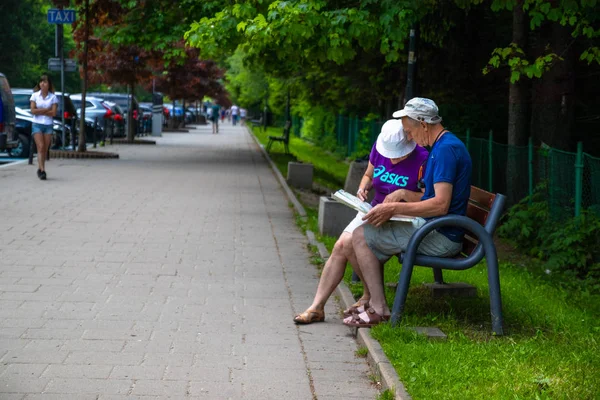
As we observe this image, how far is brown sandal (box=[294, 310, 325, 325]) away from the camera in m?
7.33

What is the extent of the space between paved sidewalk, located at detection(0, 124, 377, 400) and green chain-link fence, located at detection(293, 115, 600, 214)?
3243mm

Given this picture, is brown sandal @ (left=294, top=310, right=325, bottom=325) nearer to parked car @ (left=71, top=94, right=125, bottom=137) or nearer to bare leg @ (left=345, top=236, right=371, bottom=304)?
bare leg @ (left=345, top=236, right=371, bottom=304)

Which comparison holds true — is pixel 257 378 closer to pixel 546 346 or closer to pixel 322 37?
pixel 546 346

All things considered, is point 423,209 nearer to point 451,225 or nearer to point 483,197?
point 451,225

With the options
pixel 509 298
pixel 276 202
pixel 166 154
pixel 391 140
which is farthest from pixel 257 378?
pixel 166 154

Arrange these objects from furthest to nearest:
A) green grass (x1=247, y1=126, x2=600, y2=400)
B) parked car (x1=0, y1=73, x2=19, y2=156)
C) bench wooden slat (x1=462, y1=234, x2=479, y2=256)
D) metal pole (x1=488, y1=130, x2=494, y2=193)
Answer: parked car (x1=0, y1=73, x2=19, y2=156)
metal pole (x1=488, y1=130, x2=494, y2=193)
bench wooden slat (x1=462, y1=234, x2=479, y2=256)
green grass (x1=247, y1=126, x2=600, y2=400)

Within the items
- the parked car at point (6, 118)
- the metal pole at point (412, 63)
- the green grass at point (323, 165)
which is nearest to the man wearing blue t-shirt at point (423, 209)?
the metal pole at point (412, 63)

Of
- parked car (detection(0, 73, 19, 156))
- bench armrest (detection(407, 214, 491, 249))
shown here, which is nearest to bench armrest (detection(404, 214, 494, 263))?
bench armrest (detection(407, 214, 491, 249))

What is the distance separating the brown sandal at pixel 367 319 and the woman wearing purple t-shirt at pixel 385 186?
0.23 m

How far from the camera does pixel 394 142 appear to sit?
7.32m

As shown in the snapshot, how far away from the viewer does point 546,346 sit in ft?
21.1

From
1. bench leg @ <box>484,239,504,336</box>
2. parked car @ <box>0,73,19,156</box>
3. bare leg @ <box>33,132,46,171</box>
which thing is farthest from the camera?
parked car @ <box>0,73,19,156</box>

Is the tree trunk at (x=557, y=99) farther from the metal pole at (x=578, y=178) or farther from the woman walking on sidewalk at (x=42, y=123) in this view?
the woman walking on sidewalk at (x=42, y=123)

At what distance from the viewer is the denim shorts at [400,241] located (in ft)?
22.8
